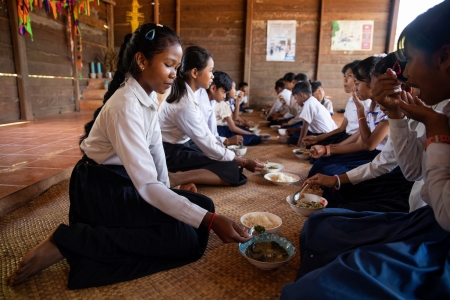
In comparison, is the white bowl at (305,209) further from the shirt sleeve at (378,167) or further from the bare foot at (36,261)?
the bare foot at (36,261)

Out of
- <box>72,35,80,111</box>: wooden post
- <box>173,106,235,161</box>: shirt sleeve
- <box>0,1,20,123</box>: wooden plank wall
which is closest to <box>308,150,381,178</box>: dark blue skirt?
<box>173,106,235,161</box>: shirt sleeve

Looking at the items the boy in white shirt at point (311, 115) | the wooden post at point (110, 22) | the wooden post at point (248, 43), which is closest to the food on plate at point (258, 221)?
the boy in white shirt at point (311, 115)

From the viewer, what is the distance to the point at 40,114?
20.3 feet

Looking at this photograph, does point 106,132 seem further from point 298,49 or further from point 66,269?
point 298,49

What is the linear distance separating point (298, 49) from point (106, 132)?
8678mm

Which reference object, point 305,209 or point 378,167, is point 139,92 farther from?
point 378,167

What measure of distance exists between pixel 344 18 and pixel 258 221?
867 cm

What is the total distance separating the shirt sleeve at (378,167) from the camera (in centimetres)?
183

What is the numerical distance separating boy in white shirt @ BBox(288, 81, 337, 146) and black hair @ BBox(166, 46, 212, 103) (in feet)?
6.51

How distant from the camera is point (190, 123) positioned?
2.52m

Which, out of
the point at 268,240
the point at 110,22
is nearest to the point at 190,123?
the point at 268,240

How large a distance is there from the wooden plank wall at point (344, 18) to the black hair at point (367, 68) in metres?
7.09

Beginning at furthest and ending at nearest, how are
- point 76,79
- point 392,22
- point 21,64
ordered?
point 392,22
point 76,79
point 21,64

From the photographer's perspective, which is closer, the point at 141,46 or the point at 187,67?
the point at 141,46
